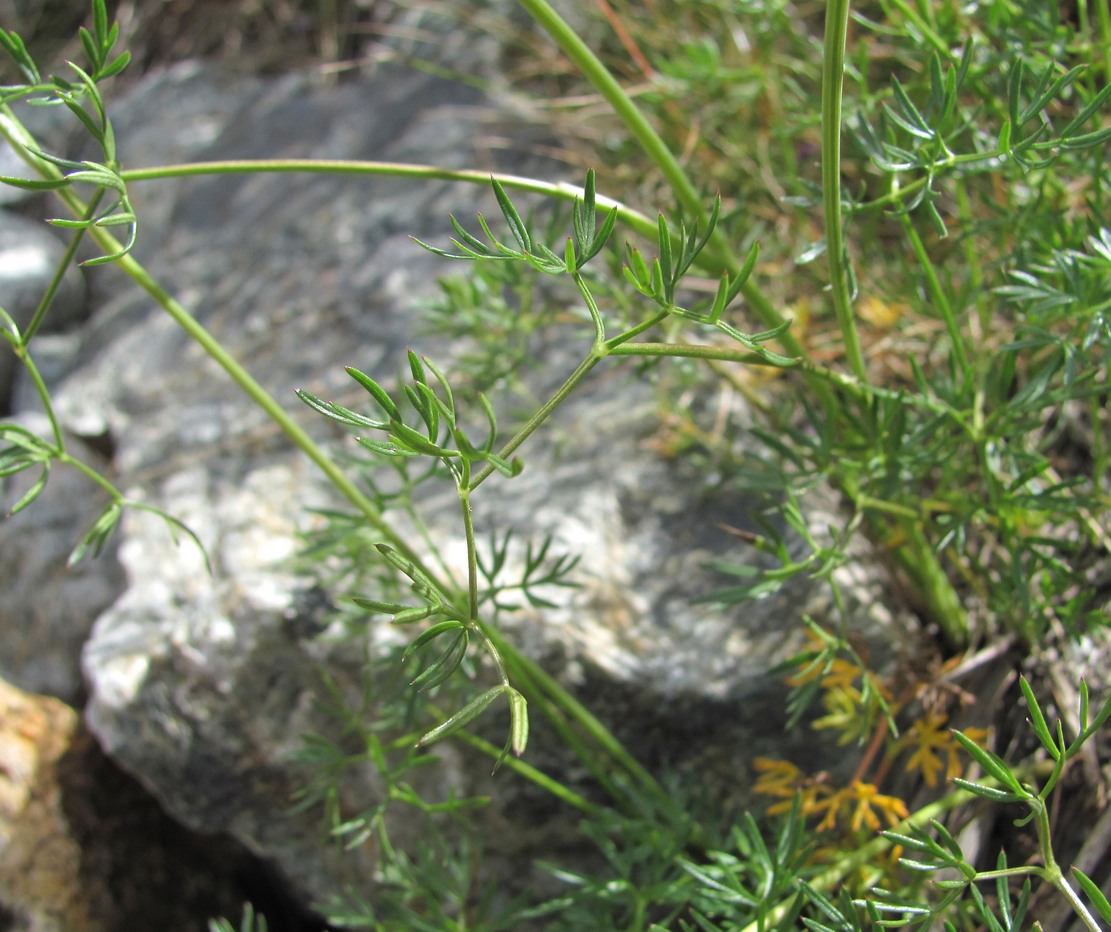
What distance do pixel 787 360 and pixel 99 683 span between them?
4.94 ft

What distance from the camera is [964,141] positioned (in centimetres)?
147

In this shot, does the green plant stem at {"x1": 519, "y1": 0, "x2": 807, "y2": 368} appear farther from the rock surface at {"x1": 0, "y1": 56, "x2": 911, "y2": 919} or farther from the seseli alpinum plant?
the rock surface at {"x1": 0, "y1": 56, "x2": 911, "y2": 919}

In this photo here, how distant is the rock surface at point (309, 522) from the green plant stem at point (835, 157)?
580mm

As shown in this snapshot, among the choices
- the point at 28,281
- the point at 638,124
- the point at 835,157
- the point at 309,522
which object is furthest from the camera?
the point at 28,281

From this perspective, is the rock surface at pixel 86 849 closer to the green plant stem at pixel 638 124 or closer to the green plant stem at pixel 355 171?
the green plant stem at pixel 355 171

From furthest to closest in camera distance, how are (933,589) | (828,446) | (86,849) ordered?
1. (86,849)
2. (933,589)
3. (828,446)

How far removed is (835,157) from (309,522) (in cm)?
127

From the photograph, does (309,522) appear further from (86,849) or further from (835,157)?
(835,157)

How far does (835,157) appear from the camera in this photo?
3.21 ft

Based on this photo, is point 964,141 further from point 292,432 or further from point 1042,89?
point 292,432

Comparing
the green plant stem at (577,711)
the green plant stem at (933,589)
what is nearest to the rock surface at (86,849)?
the green plant stem at (577,711)

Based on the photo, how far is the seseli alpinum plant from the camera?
2.94 feet

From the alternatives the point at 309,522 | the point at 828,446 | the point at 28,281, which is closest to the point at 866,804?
the point at 828,446

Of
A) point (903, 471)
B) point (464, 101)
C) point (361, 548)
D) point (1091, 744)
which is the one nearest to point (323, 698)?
point (361, 548)
